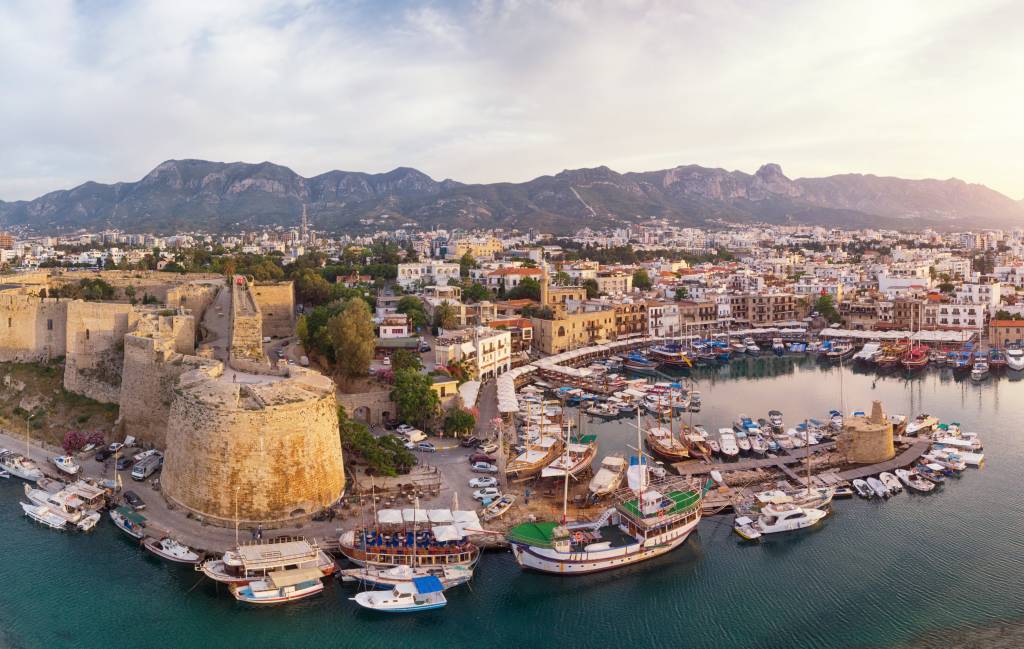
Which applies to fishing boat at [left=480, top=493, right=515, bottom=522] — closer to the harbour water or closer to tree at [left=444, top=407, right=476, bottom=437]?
the harbour water

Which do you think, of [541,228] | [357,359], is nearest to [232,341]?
[357,359]

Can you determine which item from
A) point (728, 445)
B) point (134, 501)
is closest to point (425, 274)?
point (728, 445)

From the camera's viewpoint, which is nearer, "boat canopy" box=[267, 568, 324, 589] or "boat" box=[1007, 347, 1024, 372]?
"boat canopy" box=[267, 568, 324, 589]

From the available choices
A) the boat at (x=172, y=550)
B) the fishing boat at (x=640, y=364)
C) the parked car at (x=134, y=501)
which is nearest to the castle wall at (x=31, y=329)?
the parked car at (x=134, y=501)

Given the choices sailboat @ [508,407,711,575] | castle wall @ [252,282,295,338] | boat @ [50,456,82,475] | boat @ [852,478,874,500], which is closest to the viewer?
sailboat @ [508,407,711,575]

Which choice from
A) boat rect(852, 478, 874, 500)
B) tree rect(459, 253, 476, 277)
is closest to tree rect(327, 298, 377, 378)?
boat rect(852, 478, 874, 500)

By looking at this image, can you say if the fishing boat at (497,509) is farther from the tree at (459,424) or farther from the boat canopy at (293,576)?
the tree at (459,424)

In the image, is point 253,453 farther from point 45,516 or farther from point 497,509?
point 45,516
